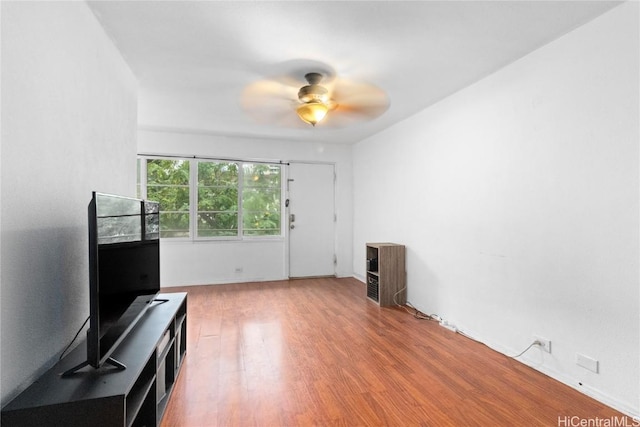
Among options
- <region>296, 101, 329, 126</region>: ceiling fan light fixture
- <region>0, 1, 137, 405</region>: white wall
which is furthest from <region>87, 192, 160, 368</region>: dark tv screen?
<region>296, 101, 329, 126</region>: ceiling fan light fixture

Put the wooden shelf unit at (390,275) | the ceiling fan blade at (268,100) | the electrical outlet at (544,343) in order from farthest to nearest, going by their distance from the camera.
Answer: the wooden shelf unit at (390,275) < the ceiling fan blade at (268,100) < the electrical outlet at (544,343)

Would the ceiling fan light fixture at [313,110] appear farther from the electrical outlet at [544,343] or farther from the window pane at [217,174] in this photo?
the window pane at [217,174]

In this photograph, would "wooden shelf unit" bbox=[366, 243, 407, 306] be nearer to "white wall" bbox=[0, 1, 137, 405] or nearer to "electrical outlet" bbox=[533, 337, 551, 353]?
"electrical outlet" bbox=[533, 337, 551, 353]

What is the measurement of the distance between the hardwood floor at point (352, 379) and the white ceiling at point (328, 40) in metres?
2.39

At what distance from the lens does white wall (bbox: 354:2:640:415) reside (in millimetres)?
1900

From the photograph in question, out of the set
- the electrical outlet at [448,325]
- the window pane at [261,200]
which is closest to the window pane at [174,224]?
the window pane at [261,200]

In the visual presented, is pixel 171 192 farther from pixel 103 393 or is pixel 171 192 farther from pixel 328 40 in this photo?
pixel 103 393

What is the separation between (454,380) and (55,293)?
253 cm

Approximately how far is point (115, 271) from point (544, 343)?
2934 mm

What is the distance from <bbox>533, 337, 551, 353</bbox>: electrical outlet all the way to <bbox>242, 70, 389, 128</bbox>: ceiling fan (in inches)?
95.4

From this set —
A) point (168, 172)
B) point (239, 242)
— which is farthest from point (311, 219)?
point (168, 172)

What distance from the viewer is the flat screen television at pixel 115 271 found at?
1334mm

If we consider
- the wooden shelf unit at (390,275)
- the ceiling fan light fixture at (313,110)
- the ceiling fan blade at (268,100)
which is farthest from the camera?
the wooden shelf unit at (390,275)

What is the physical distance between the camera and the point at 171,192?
4.88 metres
